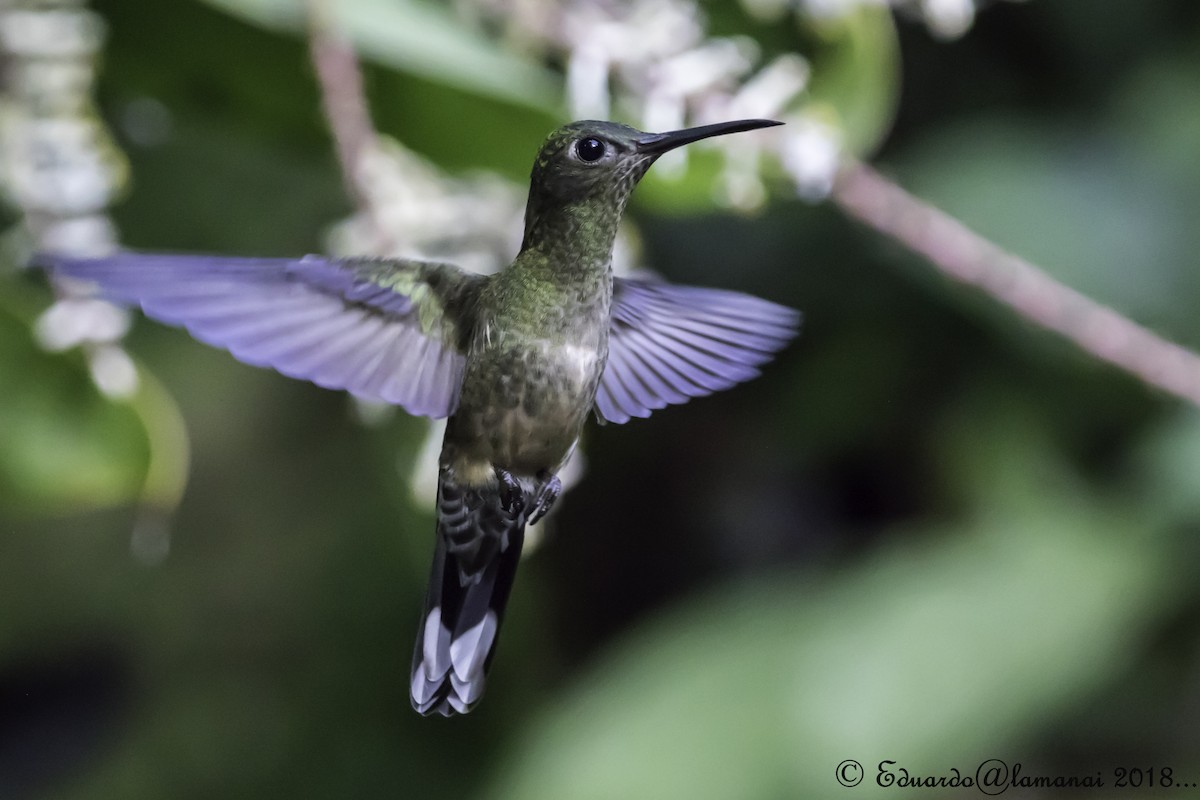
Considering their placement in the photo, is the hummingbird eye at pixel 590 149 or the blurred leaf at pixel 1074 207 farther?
the blurred leaf at pixel 1074 207

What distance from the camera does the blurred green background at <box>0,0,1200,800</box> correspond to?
1.27m

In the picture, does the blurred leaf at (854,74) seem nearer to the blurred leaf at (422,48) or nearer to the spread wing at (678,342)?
the blurred leaf at (422,48)

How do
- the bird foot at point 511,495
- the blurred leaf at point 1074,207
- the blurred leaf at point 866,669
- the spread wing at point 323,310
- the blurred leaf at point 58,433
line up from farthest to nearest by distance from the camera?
the blurred leaf at point 1074,207
the blurred leaf at point 866,669
the blurred leaf at point 58,433
the bird foot at point 511,495
the spread wing at point 323,310

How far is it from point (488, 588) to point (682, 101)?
381 mm

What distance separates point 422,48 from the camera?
0.84m

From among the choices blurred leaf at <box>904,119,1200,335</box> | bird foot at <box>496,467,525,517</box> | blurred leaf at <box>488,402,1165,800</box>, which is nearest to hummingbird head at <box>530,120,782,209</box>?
bird foot at <box>496,467,525,517</box>

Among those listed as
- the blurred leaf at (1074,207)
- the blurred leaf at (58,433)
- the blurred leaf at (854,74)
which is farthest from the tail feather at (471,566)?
the blurred leaf at (1074,207)

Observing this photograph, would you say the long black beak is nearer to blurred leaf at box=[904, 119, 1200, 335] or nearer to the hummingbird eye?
the hummingbird eye

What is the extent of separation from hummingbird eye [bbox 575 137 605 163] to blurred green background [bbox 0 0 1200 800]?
705mm

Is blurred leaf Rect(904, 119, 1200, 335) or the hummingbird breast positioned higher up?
blurred leaf Rect(904, 119, 1200, 335)

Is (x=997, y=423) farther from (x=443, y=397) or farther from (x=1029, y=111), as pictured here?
(x=443, y=397)

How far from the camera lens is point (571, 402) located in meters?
0.52

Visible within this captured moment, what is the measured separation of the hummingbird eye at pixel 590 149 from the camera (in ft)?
1.49

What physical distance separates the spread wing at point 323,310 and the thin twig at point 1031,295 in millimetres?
319
